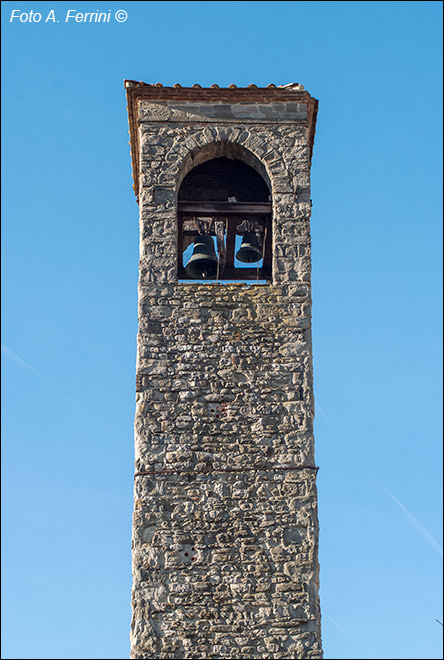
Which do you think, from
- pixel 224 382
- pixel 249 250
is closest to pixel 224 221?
pixel 249 250

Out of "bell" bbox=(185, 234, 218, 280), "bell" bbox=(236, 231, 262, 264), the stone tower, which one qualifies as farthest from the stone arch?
"bell" bbox=(185, 234, 218, 280)

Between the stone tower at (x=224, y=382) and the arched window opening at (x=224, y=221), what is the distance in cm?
2

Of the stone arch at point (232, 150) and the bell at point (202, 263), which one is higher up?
the stone arch at point (232, 150)

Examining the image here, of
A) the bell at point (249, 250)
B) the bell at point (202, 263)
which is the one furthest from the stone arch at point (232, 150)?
the bell at point (202, 263)

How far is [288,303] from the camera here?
35.3 feet

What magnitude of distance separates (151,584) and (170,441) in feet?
4.28

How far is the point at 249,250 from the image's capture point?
11.5 m

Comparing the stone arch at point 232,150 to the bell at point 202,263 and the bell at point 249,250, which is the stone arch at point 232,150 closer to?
the bell at point 249,250

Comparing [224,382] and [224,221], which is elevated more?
[224,221]

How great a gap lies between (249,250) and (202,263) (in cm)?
51

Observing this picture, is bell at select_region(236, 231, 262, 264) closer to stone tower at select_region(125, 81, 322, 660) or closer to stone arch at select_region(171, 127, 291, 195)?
stone tower at select_region(125, 81, 322, 660)

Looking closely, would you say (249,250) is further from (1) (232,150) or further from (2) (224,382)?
(2) (224,382)

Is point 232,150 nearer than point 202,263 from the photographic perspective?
No

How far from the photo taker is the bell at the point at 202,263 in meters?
11.5
